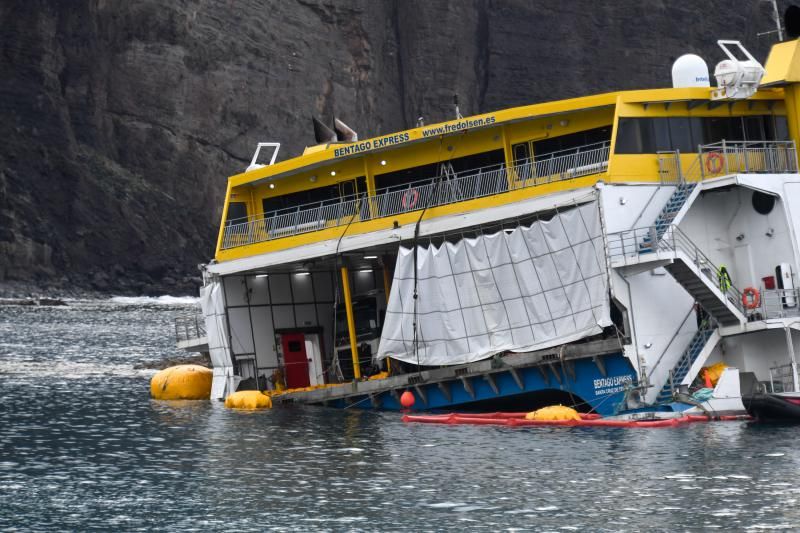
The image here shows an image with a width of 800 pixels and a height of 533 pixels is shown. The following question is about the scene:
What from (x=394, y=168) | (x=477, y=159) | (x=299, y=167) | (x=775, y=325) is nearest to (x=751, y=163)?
(x=775, y=325)

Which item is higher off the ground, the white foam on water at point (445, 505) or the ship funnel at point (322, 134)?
the ship funnel at point (322, 134)

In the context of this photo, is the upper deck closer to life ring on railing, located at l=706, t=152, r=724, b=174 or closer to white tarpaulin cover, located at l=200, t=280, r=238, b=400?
life ring on railing, located at l=706, t=152, r=724, b=174

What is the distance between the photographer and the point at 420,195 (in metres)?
50.6

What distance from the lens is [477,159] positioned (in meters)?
50.0

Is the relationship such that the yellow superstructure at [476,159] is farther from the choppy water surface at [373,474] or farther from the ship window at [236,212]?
the choppy water surface at [373,474]

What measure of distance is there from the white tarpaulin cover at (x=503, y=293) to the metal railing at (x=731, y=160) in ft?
10.2

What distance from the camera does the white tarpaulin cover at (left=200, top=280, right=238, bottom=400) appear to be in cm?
5682

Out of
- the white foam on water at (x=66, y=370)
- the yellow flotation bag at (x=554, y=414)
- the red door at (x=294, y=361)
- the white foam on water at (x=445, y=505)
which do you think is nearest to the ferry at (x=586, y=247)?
the yellow flotation bag at (x=554, y=414)

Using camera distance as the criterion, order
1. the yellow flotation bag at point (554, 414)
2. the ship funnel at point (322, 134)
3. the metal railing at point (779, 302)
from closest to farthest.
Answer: the metal railing at point (779, 302), the yellow flotation bag at point (554, 414), the ship funnel at point (322, 134)

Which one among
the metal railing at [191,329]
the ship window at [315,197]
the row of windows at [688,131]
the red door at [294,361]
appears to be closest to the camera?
the row of windows at [688,131]

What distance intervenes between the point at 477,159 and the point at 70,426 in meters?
17.4

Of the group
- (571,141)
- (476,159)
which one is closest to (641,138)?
(571,141)

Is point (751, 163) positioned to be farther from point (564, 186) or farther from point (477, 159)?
point (477, 159)

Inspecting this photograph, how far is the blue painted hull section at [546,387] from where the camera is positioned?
4444 centimetres
